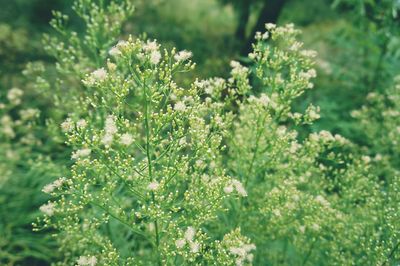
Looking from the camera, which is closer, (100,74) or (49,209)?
(100,74)

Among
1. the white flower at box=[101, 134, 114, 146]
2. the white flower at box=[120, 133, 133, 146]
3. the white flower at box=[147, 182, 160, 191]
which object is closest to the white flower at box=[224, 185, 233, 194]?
the white flower at box=[147, 182, 160, 191]

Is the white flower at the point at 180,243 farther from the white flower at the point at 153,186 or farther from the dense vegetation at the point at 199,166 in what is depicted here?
the white flower at the point at 153,186

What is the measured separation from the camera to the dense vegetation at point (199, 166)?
9.12 ft

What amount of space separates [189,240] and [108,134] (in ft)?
2.77

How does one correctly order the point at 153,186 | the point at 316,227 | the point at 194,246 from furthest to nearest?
1. the point at 316,227
2. the point at 194,246
3. the point at 153,186

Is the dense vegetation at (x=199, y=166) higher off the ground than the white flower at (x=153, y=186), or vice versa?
the dense vegetation at (x=199, y=166)

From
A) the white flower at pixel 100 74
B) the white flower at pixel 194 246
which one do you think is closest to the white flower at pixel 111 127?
the white flower at pixel 100 74

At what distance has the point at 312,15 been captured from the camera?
44.5ft

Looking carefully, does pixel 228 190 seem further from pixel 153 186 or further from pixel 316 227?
pixel 316 227

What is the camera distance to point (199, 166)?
3148 mm

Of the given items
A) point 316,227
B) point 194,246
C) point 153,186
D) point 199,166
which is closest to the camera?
point 153,186

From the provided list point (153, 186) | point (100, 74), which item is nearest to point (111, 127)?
point (100, 74)

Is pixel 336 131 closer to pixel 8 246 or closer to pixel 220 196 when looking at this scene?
pixel 220 196

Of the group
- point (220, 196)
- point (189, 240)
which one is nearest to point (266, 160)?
point (220, 196)
